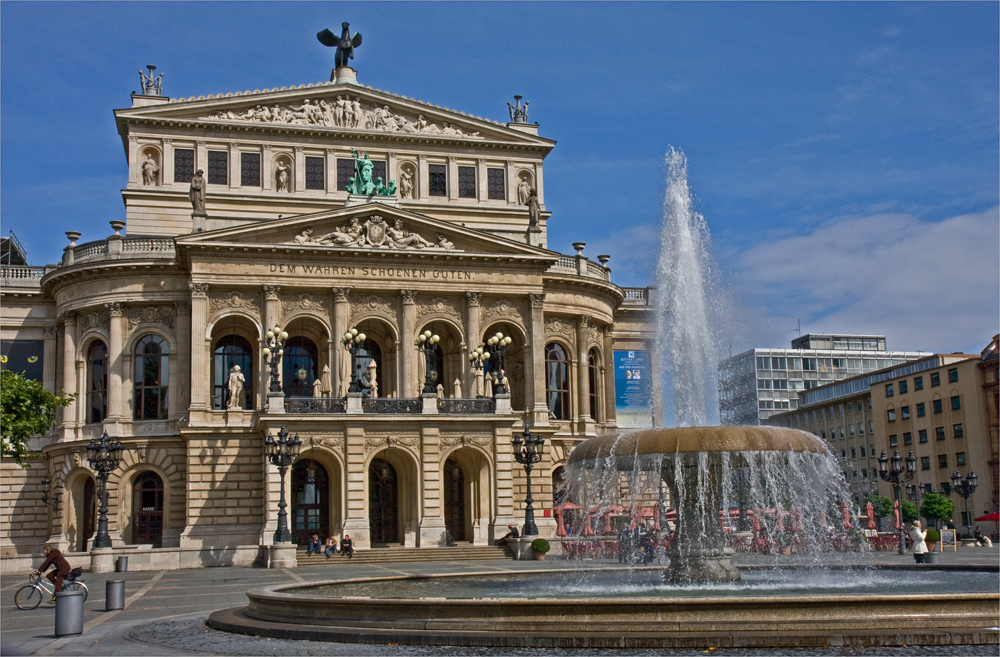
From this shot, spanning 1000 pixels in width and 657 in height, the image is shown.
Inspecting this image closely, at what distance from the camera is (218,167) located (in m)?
52.0

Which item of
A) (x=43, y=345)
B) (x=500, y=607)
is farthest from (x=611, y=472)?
(x=43, y=345)

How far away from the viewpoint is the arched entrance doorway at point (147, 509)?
45938 millimetres

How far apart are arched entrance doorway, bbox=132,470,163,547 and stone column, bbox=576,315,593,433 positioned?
62.5 ft

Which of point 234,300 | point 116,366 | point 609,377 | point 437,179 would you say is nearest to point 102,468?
point 116,366

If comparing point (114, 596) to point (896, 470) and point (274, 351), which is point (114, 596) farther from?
point (896, 470)

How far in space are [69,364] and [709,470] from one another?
121ft

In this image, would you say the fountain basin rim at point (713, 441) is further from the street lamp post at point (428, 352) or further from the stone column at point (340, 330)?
the stone column at point (340, 330)

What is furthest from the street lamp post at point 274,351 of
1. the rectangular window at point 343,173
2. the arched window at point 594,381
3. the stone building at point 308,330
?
the arched window at point 594,381

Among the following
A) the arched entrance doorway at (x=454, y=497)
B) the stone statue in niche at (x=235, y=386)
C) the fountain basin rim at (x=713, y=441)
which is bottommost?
the arched entrance doorway at (x=454, y=497)

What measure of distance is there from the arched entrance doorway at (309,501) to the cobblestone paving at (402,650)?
28392 mm

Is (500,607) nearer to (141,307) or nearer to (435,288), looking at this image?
(435,288)

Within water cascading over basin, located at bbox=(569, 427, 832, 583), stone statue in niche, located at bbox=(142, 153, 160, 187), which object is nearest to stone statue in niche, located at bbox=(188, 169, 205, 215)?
stone statue in niche, located at bbox=(142, 153, 160, 187)

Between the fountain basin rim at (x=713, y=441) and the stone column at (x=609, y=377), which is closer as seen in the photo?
the fountain basin rim at (x=713, y=441)

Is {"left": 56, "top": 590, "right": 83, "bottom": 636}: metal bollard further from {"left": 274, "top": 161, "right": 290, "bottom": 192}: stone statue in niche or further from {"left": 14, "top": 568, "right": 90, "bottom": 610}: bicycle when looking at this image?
{"left": 274, "top": 161, "right": 290, "bottom": 192}: stone statue in niche
